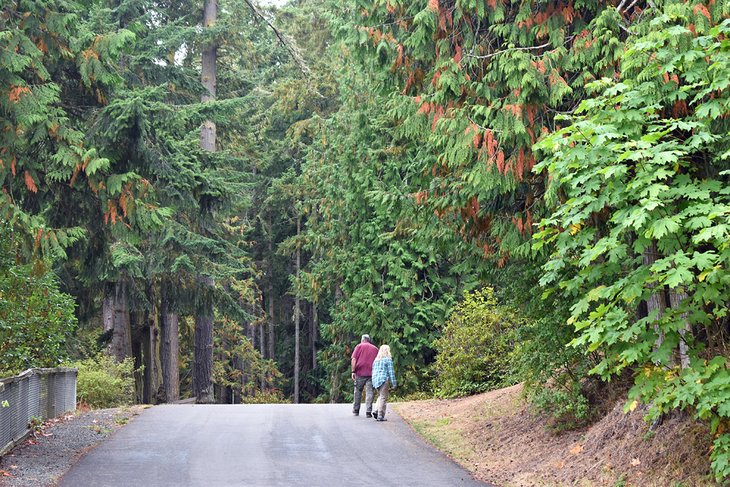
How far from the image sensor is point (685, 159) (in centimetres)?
883

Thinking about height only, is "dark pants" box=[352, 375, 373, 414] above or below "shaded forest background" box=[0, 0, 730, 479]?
below

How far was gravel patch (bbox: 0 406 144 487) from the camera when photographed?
10.8m

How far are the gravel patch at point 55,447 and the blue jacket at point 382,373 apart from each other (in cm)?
475

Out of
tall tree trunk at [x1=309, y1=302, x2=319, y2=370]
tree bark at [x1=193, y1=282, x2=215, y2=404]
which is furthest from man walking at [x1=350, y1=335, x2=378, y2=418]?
tall tree trunk at [x1=309, y1=302, x2=319, y2=370]

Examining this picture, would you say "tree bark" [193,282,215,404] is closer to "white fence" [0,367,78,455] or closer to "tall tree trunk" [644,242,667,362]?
"white fence" [0,367,78,455]

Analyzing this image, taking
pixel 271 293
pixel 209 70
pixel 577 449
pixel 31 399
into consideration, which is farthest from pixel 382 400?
pixel 271 293

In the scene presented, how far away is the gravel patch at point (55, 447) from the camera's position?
10773mm

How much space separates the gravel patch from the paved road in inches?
9.5

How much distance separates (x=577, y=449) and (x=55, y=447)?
7326mm

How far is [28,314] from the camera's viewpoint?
14.8 m

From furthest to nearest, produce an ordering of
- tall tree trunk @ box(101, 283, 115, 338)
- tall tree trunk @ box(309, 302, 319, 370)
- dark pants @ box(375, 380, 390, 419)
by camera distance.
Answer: tall tree trunk @ box(309, 302, 319, 370), tall tree trunk @ box(101, 283, 115, 338), dark pants @ box(375, 380, 390, 419)

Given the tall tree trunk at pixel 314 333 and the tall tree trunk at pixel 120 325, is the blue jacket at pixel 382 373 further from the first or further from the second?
the tall tree trunk at pixel 314 333

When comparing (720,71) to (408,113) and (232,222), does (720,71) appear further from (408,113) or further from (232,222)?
(232,222)

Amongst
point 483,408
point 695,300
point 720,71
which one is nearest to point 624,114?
point 720,71
